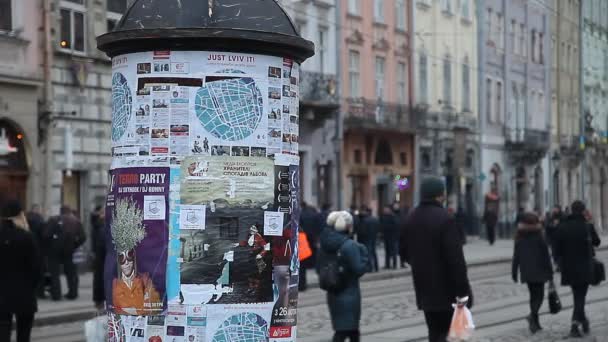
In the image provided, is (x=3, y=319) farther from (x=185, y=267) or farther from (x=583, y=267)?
(x=583, y=267)

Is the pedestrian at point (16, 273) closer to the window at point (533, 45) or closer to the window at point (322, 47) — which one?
the window at point (322, 47)

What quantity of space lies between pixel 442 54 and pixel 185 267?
4756 cm

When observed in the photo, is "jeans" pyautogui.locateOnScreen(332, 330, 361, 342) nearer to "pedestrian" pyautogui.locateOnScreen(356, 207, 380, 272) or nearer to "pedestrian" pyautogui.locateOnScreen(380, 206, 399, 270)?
"pedestrian" pyautogui.locateOnScreen(356, 207, 380, 272)

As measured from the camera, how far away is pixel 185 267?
816 cm

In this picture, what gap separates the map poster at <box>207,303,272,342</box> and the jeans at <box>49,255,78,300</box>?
16380 mm

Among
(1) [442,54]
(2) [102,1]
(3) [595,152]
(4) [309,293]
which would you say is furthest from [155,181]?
(3) [595,152]

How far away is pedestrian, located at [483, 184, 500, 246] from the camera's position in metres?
51.2

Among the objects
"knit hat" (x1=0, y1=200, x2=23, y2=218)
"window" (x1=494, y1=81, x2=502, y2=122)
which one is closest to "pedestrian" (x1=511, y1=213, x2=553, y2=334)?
"knit hat" (x1=0, y1=200, x2=23, y2=218)

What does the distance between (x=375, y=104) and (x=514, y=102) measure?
17.9 meters

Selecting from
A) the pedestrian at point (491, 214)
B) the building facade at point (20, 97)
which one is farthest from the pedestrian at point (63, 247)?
the pedestrian at point (491, 214)

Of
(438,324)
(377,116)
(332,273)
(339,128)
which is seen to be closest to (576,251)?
(332,273)

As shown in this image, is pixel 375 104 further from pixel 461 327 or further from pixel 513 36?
pixel 461 327

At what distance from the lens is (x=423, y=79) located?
5316 centimetres

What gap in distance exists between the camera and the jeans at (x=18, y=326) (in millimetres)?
11812
